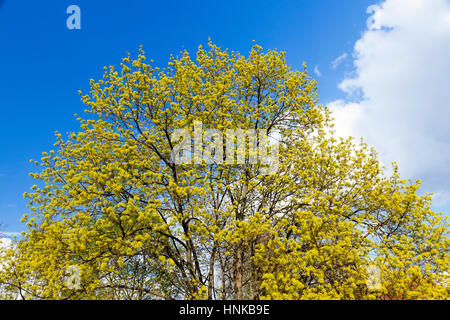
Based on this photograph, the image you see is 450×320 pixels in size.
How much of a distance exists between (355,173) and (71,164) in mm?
13203

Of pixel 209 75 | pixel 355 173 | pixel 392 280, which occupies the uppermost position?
pixel 209 75

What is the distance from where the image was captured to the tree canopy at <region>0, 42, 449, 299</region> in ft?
30.8

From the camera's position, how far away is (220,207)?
1499 centimetres

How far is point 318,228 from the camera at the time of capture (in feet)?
33.1

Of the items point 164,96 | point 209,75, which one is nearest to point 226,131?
point 164,96

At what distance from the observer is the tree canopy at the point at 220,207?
9383 millimetres
